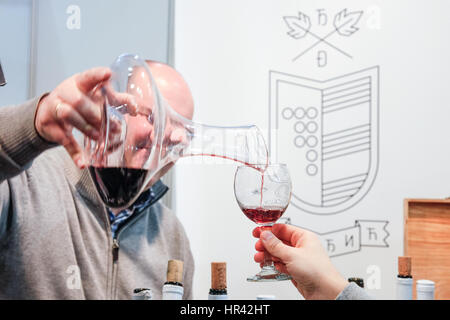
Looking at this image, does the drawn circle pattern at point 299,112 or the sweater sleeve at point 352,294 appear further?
the drawn circle pattern at point 299,112

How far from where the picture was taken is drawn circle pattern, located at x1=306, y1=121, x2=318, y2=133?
2.04 m

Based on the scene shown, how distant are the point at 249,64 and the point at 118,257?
3.81 ft

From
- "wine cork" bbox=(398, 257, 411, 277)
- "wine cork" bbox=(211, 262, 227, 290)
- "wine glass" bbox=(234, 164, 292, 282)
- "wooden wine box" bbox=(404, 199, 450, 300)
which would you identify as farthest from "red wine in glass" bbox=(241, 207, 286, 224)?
"wooden wine box" bbox=(404, 199, 450, 300)

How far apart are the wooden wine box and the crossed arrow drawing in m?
0.72

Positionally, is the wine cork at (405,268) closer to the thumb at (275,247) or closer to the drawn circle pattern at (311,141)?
the thumb at (275,247)

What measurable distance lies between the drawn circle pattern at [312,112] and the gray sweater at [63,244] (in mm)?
981

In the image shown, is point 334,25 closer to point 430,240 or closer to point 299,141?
point 299,141

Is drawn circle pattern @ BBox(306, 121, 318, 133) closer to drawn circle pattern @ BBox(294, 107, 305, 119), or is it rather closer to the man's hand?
drawn circle pattern @ BBox(294, 107, 305, 119)

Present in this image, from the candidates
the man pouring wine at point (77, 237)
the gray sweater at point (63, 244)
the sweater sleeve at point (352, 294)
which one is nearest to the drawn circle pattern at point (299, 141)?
the man pouring wine at point (77, 237)

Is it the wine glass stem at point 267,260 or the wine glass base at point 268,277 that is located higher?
the wine glass stem at point 267,260

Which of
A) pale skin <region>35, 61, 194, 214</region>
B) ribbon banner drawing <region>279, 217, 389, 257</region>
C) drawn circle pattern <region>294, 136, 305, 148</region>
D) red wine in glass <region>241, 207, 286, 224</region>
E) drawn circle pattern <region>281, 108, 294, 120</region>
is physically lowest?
ribbon banner drawing <region>279, 217, 389, 257</region>

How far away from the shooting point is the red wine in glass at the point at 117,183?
0.61m

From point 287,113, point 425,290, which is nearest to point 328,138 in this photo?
point 287,113
